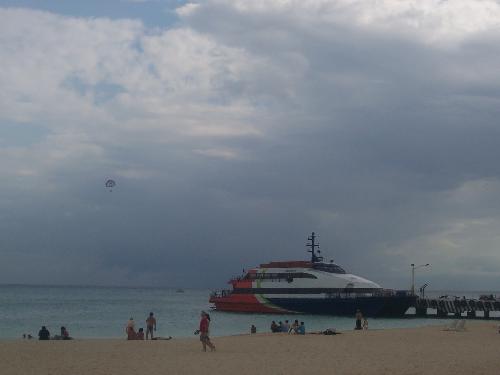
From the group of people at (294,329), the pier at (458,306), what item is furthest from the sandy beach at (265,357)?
the pier at (458,306)

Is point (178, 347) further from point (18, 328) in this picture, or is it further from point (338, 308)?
point (338, 308)

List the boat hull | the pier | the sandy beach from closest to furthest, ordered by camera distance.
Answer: the sandy beach, the boat hull, the pier

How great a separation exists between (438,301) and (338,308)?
14.0 m

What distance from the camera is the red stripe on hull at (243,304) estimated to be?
58.2 meters

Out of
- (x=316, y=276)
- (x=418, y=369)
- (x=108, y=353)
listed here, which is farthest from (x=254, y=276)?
(x=418, y=369)

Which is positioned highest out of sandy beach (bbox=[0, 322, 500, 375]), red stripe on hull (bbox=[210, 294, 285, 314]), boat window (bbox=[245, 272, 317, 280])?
boat window (bbox=[245, 272, 317, 280])

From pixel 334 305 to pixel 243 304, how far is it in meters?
9.04

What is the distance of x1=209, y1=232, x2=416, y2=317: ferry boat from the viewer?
5472 cm

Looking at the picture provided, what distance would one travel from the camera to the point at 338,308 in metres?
54.8

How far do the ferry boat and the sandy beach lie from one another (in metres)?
26.9

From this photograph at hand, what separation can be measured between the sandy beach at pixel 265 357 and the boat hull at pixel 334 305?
26.7m

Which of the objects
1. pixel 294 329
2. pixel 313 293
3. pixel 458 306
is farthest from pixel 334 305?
pixel 294 329

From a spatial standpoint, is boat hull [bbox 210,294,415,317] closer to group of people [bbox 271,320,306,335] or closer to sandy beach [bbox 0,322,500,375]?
group of people [bbox 271,320,306,335]

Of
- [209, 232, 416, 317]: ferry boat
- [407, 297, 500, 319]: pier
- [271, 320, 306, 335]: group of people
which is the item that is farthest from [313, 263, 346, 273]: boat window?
[271, 320, 306, 335]: group of people
